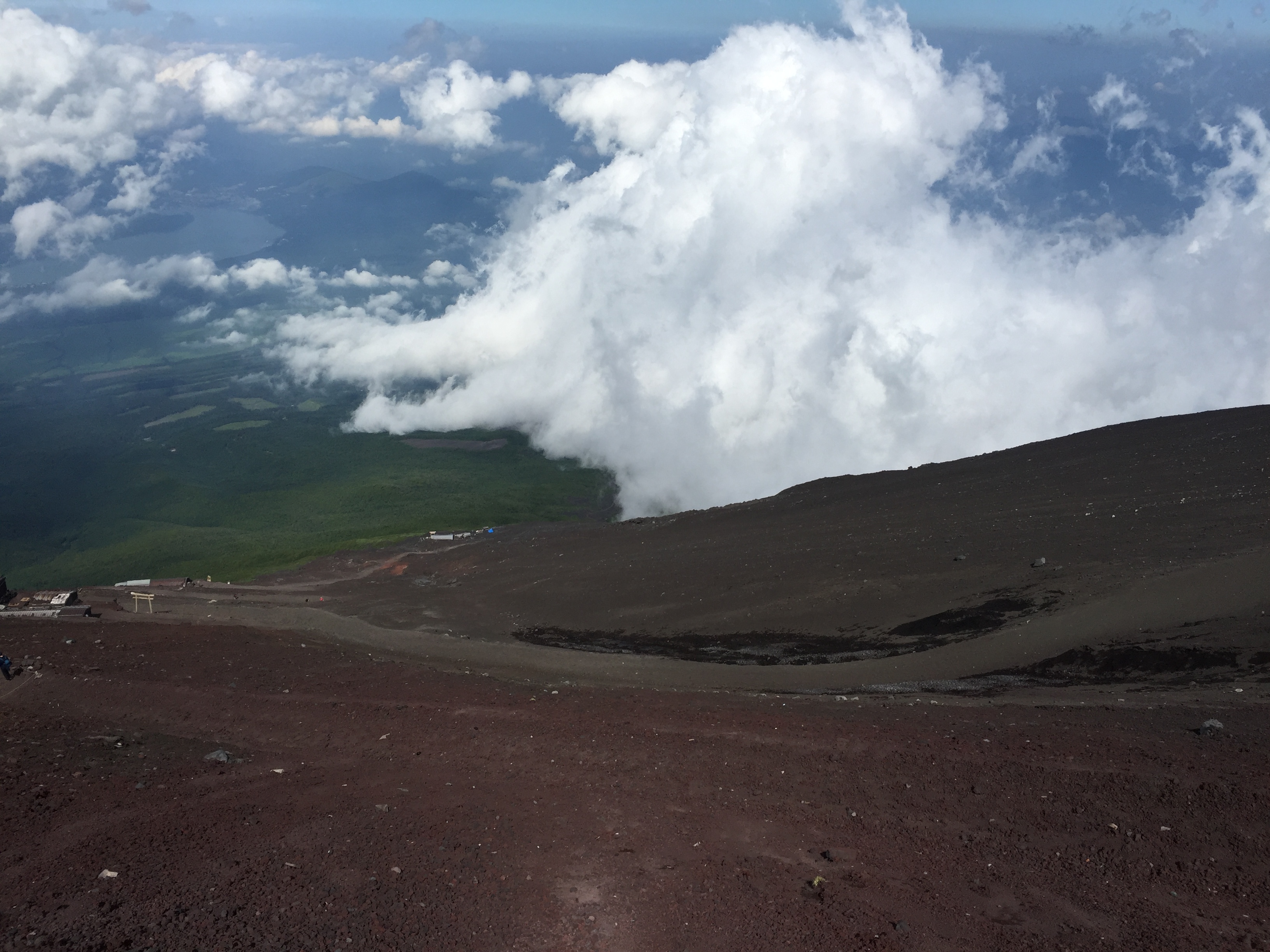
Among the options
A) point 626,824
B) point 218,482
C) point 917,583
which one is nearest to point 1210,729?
point 626,824

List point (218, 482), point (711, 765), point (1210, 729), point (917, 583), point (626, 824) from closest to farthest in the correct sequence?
point (626, 824)
point (711, 765)
point (1210, 729)
point (917, 583)
point (218, 482)

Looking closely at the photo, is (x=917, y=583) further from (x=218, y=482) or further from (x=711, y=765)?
(x=218, y=482)

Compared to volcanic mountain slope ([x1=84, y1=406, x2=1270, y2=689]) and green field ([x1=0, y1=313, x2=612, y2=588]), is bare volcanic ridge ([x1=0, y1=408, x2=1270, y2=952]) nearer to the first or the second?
volcanic mountain slope ([x1=84, y1=406, x2=1270, y2=689])

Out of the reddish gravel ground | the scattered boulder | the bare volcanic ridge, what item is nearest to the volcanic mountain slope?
the bare volcanic ridge

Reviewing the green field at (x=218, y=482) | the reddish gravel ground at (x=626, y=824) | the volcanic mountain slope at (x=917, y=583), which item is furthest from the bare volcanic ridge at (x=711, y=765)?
the green field at (x=218, y=482)

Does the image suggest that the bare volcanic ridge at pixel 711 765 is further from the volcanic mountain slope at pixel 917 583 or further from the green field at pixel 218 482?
the green field at pixel 218 482

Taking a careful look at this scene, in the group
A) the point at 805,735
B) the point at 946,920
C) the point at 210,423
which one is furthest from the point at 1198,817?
the point at 210,423
